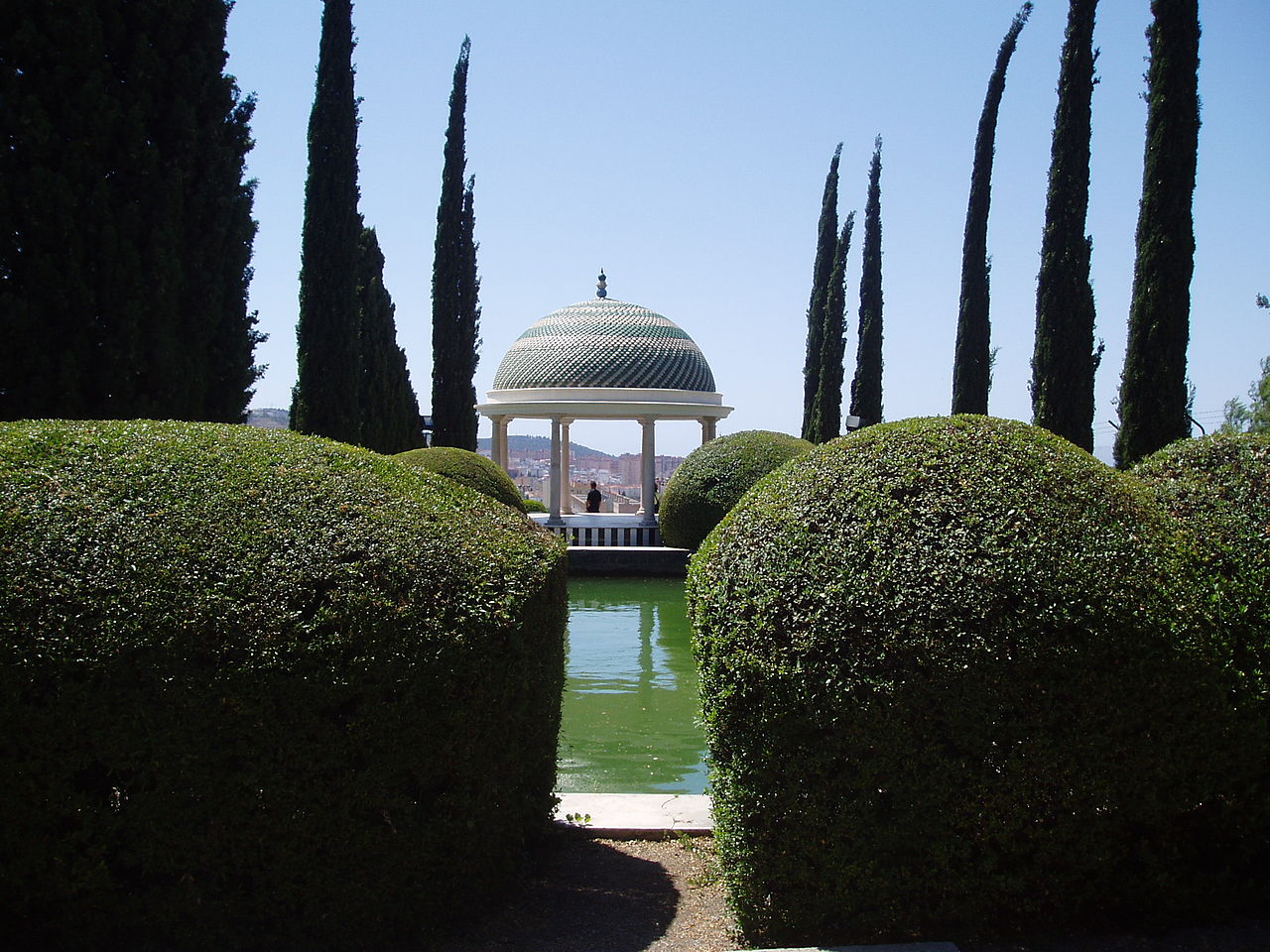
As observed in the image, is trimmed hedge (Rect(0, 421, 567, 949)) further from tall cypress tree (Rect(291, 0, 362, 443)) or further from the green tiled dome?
the green tiled dome

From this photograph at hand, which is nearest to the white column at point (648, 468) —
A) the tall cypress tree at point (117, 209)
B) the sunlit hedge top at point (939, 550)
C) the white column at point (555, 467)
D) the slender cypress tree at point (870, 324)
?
the white column at point (555, 467)

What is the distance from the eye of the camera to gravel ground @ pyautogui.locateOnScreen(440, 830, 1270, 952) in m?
3.78

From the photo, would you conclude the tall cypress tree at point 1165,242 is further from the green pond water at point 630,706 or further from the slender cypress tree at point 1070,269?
the green pond water at point 630,706

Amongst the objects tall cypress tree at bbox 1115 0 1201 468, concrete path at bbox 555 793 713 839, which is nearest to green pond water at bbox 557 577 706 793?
concrete path at bbox 555 793 713 839

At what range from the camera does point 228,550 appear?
390 cm

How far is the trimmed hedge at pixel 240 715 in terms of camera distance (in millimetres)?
3623

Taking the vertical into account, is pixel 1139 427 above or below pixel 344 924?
above

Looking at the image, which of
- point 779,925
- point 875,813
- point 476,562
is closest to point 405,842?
point 476,562

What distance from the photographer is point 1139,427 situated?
15.8 m

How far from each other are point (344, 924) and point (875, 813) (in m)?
1.95

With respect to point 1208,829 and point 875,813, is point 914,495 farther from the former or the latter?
point 1208,829

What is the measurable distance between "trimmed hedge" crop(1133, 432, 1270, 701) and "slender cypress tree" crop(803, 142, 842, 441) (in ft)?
92.0

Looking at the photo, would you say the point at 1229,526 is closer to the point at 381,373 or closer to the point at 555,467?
the point at 381,373

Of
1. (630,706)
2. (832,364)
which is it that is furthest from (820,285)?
(630,706)
